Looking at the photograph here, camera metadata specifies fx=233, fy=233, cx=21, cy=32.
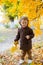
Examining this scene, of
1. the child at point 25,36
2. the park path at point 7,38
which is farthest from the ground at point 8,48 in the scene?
→ the child at point 25,36

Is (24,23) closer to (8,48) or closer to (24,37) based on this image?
(24,37)

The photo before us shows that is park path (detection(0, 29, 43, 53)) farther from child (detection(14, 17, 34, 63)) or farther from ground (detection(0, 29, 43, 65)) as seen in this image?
child (detection(14, 17, 34, 63))

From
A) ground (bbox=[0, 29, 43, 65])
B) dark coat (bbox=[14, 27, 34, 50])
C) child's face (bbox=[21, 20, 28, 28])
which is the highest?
child's face (bbox=[21, 20, 28, 28])

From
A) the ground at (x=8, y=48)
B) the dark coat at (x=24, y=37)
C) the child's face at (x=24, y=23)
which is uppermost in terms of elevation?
the child's face at (x=24, y=23)

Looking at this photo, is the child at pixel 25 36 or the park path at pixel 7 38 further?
the park path at pixel 7 38

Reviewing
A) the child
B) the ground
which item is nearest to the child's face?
the child

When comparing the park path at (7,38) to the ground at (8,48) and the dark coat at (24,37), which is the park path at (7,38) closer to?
the ground at (8,48)

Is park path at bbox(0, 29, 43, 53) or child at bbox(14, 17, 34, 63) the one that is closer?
child at bbox(14, 17, 34, 63)

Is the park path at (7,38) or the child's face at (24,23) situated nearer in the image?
the child's face at (24,23)

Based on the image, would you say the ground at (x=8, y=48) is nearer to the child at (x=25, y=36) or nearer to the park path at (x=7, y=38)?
the park path at (x=7, y=38)

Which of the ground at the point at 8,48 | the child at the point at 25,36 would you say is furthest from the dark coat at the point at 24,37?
the ground at the point at 8,48

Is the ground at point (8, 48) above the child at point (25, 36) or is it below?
below

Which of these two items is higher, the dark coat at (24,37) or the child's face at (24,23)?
the child's face at (24,23)

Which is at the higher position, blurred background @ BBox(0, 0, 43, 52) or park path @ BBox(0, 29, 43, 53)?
blurred background @ BBox(0, 0, 43, 52)
